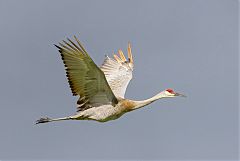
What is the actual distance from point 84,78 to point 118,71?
12.5ft

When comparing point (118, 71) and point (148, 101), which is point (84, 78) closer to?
point (148, 101)

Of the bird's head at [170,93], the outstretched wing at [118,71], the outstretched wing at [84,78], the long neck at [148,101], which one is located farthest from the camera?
the outstretched wing at [118,71]

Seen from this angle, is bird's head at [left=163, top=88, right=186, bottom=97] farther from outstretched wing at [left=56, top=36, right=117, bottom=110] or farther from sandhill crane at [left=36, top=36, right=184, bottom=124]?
outstretched wing at [left=56, top=36, right=117, bottom=110]

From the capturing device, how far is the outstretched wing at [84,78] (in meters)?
18.7

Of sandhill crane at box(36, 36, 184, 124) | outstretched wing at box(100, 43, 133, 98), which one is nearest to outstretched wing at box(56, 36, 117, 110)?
sandhill crane at box(36, 36, 184, 124)

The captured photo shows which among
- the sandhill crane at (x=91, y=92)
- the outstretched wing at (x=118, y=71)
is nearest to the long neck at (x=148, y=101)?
the sandhill crane at (x=91, y=92)

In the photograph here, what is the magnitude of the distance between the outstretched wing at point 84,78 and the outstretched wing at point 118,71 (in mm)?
1607

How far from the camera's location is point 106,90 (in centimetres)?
1952

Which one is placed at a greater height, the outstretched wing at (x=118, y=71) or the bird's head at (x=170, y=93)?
the outstretched wing at (x=118, y=71)

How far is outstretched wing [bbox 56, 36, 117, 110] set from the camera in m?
18.7

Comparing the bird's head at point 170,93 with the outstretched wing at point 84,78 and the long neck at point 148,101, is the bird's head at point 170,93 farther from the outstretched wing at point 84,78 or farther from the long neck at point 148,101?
the outstretched wing at point 84,78

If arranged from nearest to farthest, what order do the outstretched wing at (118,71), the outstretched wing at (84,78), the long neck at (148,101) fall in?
the outstretched wing at (84,78) < the long neck at (148,101) < the outstretched wing at (118,71)

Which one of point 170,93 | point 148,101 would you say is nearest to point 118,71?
point 170,93

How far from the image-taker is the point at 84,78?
63.1 feet
